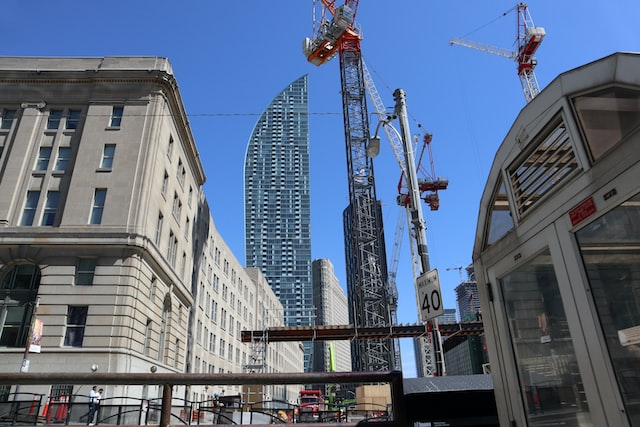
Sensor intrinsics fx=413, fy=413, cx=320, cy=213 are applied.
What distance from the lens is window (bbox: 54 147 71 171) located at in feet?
93.0

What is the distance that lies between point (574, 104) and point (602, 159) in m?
0.65

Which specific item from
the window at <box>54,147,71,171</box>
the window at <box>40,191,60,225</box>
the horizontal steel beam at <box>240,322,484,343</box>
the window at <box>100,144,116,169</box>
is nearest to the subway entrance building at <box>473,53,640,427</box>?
the window at <box>100,144,116,169</box>

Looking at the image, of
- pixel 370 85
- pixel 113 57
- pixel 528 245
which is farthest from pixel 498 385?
pixel 370 85

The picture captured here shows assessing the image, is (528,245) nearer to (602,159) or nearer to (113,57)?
(602,159)

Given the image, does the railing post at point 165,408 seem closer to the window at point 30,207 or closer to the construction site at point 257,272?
the construction site at point 257,272

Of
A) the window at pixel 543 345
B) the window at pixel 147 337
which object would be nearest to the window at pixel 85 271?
the window at pixel 147 337

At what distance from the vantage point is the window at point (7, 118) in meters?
29.6

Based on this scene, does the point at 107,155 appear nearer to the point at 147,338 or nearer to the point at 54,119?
the point at 54,119

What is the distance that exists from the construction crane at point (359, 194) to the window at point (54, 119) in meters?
51.0

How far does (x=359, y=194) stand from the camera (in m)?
77.4

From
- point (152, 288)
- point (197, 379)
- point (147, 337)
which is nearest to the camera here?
point (197, 379)

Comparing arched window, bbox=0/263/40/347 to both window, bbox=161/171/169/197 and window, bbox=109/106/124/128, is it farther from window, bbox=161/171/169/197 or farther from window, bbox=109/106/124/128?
window, bbox=109/106/124/128

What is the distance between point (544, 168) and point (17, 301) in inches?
1158

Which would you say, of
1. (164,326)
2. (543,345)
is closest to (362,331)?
(164,326)
